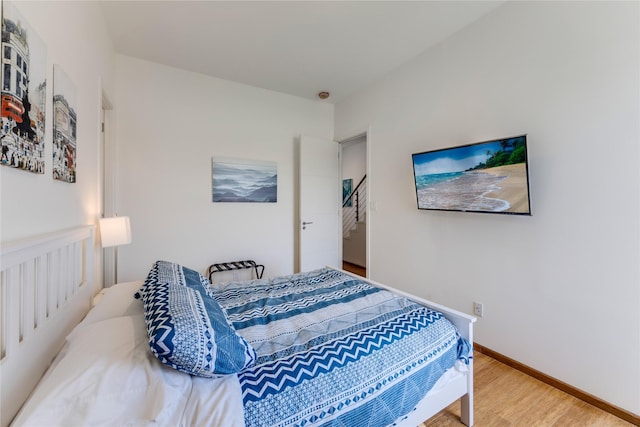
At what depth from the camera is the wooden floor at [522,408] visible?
4.97 ft

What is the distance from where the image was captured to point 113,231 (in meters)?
1.83

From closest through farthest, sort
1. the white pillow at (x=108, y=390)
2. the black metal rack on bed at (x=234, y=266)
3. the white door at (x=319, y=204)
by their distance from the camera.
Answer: the white pillow at (x=108, y=390) < the black metal rack on bed at (x=234, y=266) < the white door at (x=319, y=204)

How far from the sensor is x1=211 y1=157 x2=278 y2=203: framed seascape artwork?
3.13 meters

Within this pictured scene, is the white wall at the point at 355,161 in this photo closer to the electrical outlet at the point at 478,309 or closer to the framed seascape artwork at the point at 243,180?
the framed seascape artwork at the point at 243,180

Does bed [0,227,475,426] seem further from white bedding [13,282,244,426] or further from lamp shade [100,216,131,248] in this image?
lamp shade [100,216,131,248]

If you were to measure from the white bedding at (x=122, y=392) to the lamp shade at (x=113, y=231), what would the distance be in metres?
1.04

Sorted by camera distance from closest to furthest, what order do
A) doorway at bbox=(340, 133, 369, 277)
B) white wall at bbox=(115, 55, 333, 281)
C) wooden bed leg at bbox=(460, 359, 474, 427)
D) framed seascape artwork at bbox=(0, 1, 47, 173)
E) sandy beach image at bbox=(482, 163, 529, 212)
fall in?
1. framed seascape artwork at bbox=(0, 1, 47, 173)
2. wooden bed leg at bbox=(460, 359, 474, 427)
3. sandy beach image at bbox=(482, 163, 529, 212)
4. white wall at bbox=(115, 55, 333, 281)
5. doorway at bbox=(340, 133, 369, 277)

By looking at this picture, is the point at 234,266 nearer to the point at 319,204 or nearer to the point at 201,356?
the point at 319,204

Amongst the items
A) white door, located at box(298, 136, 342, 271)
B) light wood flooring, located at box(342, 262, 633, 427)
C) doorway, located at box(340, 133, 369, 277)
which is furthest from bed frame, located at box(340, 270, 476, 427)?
doorway, located at box(340, 133, 369, 277)

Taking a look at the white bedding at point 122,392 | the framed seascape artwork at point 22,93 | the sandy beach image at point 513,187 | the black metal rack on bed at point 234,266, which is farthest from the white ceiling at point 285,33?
the white bedding at point 122,392

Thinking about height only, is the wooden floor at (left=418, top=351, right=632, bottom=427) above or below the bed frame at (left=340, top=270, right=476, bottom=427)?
below

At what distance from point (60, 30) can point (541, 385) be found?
3.47m

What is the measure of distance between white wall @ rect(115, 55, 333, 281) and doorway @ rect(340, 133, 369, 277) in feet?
5.85

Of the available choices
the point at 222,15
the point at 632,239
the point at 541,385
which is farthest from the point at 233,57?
the point at 541,385
